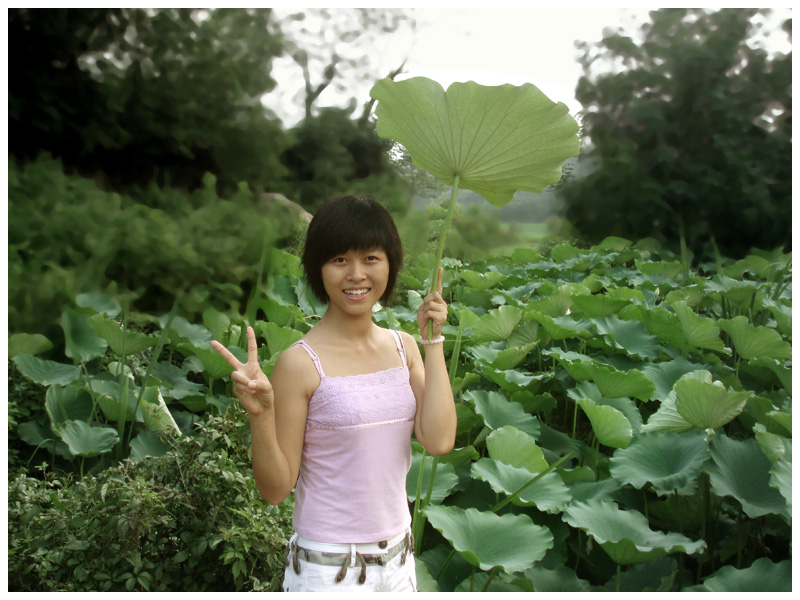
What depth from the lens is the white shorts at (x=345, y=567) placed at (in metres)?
0.98

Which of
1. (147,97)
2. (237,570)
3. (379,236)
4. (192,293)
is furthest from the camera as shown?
(147,97)

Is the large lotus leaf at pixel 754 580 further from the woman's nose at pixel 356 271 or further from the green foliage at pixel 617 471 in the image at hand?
the woman's nose at pixel 356 271

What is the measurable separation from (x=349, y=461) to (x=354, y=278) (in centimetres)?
26

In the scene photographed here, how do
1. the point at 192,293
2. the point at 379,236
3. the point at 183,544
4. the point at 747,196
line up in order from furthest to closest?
the point at 747,196, the point at 192,293, the point at 183,544, the point at 379,236

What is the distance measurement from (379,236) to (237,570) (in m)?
0.67

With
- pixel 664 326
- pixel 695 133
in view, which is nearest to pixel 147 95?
pixel 664 326

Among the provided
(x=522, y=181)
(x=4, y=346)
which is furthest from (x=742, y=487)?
(x=4, y=346)

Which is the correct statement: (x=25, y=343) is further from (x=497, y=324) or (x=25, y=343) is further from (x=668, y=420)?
(x=668, y=420)

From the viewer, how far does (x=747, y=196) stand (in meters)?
5.71

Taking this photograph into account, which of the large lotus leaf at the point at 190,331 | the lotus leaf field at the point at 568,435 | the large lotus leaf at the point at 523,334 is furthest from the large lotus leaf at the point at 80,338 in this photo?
the large lotus leaf at the point at 523,334

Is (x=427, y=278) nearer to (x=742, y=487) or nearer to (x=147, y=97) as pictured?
(x=147, y=97)

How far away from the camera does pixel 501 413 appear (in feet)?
5.74

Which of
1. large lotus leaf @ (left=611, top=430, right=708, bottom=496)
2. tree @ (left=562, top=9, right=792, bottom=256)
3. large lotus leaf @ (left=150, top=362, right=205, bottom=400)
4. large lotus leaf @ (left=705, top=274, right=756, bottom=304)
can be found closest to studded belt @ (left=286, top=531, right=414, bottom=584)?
large lotus leaf @ (left=611, top=430, right=708, bottom=496)

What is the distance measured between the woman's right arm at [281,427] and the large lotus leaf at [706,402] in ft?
2.69
